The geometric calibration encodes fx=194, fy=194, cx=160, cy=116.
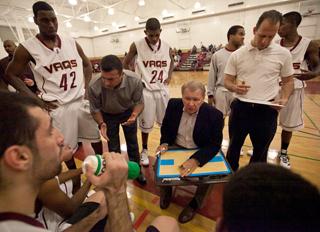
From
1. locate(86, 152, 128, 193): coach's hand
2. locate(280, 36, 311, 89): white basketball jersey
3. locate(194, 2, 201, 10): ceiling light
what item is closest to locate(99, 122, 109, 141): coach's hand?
locate(86, 152, 128, 193): coach's hand

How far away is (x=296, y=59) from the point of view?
251 centimetres

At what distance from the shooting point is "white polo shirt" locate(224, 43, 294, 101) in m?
1.98

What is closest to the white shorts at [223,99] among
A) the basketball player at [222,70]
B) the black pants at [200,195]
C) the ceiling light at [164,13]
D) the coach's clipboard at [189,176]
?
the basketball player at [222,70]

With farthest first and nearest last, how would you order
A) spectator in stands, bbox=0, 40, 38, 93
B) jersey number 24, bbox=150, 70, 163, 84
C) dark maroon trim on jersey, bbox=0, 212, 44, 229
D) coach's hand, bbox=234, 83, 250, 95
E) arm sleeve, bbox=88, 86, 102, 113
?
jersey number 24, bbox=150, 70, 163, 84 → spectator in stands, bbox=0, 40, 38, 93 → arm sleeve, bbox=88, 86, 102, 113 → coach's hand, bbox=234, 83, 250, 95 → dark maroon trim on jersey, bbox=0, 212, 44, 229

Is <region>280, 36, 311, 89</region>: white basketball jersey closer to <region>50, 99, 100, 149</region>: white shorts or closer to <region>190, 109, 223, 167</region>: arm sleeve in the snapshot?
<region>190, 109, 223, 167</region>: arm sleeve

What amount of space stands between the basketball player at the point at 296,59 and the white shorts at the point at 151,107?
69.2 inches

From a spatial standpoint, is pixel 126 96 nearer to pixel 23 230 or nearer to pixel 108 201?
pixel 108 201

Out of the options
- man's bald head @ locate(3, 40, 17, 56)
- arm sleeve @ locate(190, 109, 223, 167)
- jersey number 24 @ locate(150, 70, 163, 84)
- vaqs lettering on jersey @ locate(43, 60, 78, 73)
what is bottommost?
arm sleeve @ locate(190, 109, 223, 167)

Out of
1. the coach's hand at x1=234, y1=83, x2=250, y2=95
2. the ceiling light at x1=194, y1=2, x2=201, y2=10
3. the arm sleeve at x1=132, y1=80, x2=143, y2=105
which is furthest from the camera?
the ceiling light at x1=194, y1=2, x2=201, y2=10

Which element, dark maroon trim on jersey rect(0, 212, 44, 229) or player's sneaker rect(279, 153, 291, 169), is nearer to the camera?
Result: dark maroon trim on jersey rect(0, 212, 44, 229)

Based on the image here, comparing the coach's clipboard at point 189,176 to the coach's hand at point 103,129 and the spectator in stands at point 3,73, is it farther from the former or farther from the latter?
the spectator in stands at point 3,73

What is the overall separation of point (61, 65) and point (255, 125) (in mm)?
2307

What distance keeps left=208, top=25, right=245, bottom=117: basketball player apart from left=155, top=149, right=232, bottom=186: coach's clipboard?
1.34 metres

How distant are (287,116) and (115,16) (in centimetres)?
2211
